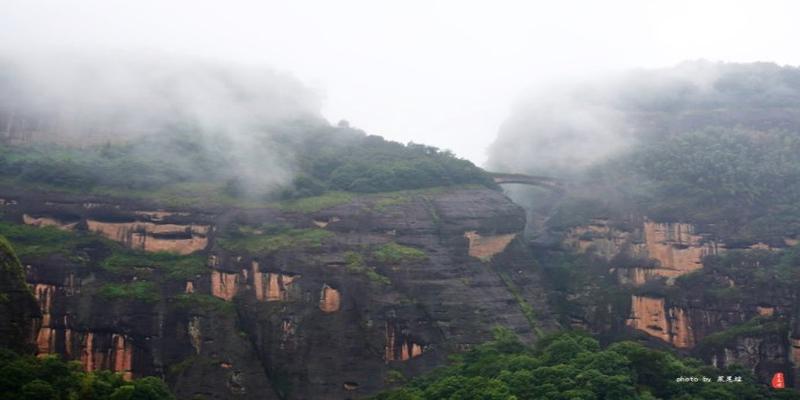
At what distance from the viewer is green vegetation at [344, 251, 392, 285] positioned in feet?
→ 158

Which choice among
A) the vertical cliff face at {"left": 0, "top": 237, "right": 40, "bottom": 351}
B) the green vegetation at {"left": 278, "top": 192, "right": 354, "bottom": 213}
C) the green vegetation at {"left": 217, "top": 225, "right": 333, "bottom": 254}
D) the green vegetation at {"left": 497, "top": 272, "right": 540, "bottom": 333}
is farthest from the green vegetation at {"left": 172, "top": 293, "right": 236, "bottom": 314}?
the green vegetation at {"left": 497, "top": 272, "right": 540, "bottom": 333}

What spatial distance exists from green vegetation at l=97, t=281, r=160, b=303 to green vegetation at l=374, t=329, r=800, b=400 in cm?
1327

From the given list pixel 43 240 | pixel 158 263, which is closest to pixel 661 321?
pixel 158 263

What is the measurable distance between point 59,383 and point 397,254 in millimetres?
22805

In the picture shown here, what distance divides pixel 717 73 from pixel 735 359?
3916 centimetres

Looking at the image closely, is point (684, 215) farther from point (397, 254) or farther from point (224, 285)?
point (224, 285)

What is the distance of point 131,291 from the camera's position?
44625 mm

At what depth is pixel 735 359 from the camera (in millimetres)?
46406

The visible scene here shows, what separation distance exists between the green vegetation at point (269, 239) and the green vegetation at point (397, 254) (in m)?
3.07

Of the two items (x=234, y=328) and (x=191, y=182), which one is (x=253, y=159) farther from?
(x=234, y=328)

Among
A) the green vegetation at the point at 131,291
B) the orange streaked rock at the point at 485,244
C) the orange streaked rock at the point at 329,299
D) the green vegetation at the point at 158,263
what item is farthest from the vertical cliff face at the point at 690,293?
the green vegetation at the point at 131,291

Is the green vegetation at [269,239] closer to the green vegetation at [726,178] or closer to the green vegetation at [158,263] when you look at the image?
the green vegetation at [158,263]

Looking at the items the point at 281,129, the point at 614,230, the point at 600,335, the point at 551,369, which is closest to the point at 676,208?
the point at 614,230

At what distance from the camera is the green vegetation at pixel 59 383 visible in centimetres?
2936
